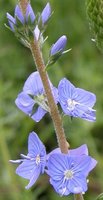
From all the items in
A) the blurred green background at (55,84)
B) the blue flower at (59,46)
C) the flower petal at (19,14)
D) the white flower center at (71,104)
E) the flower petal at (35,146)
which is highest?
the flower petal at (19,14)

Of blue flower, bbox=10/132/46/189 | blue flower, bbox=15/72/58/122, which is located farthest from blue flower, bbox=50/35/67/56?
blue flower, bbox=10/132/46/189

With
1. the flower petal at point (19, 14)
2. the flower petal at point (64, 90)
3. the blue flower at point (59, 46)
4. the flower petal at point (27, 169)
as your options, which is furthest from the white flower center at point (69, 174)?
the flower petal at point (19, 14)

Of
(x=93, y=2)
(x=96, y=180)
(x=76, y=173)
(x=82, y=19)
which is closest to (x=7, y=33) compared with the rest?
(x=82, y=19)

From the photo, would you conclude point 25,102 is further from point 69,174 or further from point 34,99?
point 69,174

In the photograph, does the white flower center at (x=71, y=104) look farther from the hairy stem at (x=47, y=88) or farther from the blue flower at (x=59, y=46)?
the blue flower at (x=59, y=46)

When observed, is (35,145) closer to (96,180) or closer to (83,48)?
(96,180)

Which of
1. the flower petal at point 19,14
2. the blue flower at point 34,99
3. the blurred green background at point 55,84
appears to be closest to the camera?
the flower petal at point 19,14
